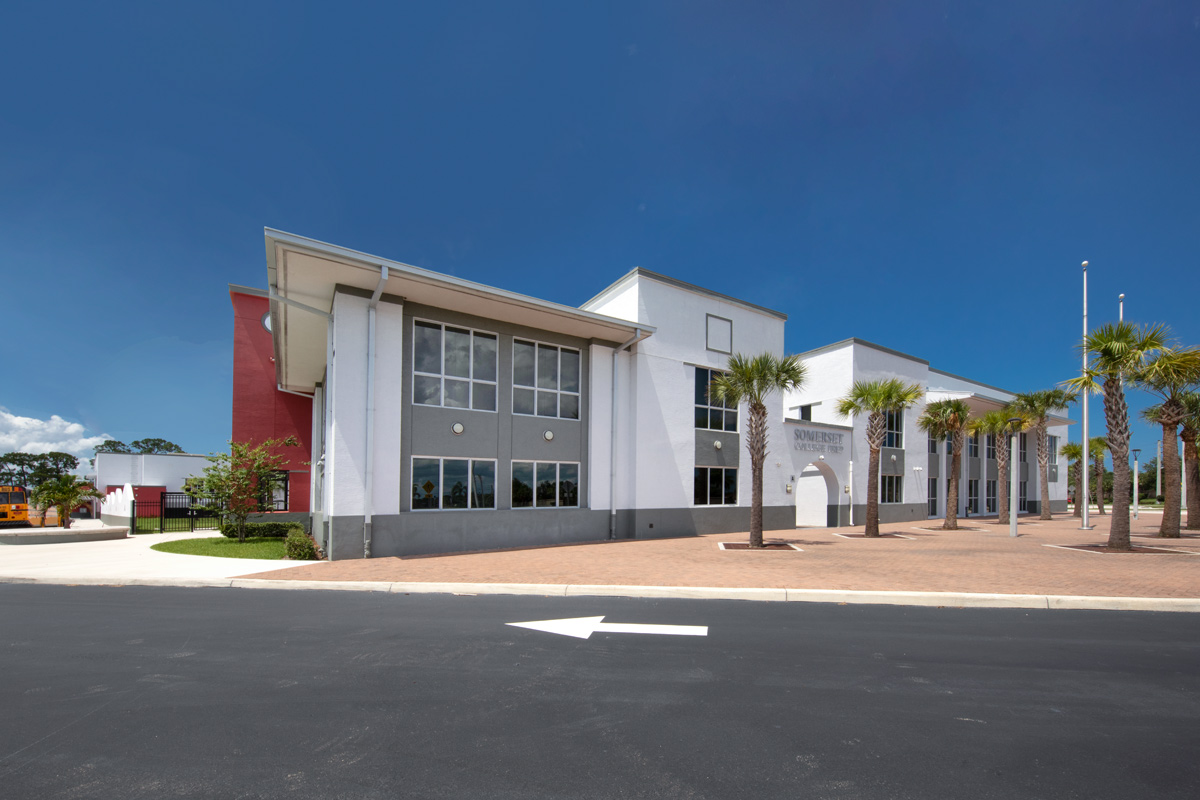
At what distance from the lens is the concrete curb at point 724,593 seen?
8867 millimetres

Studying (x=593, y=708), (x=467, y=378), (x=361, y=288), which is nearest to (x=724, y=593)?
(x=593, y=708)

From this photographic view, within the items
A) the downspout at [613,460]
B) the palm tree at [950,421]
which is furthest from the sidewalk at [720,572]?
the palm tree at [950,421]

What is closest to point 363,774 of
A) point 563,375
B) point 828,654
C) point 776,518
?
point 828,654

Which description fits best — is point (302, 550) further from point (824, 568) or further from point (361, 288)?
point (824, 568)

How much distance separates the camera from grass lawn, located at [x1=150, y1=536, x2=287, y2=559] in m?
14.6

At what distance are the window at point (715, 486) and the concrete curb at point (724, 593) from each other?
1147 cm

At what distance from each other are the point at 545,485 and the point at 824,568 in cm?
839

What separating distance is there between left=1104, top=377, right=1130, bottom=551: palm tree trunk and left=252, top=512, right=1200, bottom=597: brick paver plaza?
1011mm

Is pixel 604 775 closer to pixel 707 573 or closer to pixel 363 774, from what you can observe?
pixel 363 774

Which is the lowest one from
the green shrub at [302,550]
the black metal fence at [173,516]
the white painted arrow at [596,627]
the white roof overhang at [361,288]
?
the black metal fence at [173,516]

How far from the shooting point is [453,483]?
16.0 m

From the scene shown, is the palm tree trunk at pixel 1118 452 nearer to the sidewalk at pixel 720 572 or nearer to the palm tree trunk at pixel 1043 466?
the sidewalk at pixel 720 572

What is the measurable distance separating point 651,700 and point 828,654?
2433 mm

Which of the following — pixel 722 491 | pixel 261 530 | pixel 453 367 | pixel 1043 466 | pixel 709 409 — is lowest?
pixel 261 530
